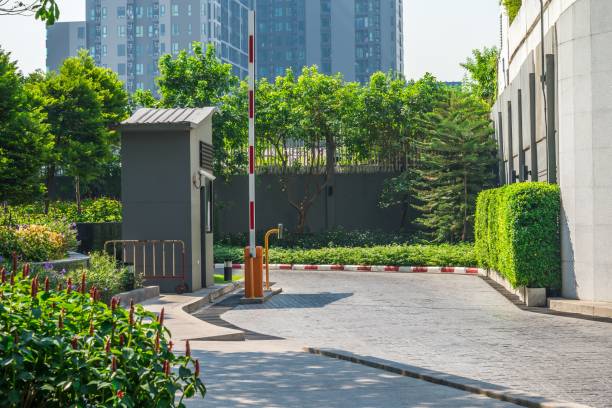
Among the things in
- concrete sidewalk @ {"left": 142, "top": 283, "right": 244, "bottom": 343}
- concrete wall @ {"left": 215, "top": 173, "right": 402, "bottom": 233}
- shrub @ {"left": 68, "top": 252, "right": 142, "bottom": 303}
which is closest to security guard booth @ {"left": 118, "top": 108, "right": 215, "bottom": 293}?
concrete sidewalk @ {"left": 142, "top": 283, "right": 244, "bottom": 343}

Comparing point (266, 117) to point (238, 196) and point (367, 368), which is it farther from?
point (367, 368)

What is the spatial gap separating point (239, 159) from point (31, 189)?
1271cm

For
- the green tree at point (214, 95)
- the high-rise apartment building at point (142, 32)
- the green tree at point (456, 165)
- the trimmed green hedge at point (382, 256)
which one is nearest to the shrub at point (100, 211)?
the green tree at point (214, 95)

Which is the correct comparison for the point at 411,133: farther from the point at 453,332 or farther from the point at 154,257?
the point at 453,332

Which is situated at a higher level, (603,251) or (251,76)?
(251,76)

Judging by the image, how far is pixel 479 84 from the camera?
6669cm

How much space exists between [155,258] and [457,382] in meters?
13.0

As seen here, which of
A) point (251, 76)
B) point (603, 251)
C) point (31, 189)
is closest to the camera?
point (603, 251)

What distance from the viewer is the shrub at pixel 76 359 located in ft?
18.4

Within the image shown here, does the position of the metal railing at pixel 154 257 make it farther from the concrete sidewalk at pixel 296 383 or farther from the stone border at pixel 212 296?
the concrete sidewalk at pixel 296 383

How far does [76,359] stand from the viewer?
223 inches

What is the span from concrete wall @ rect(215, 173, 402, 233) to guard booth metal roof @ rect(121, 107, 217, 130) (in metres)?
17.6

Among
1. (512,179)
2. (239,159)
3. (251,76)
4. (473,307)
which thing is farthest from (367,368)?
(239,159)

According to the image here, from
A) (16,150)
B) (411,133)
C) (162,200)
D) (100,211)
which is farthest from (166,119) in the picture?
(411,133)
